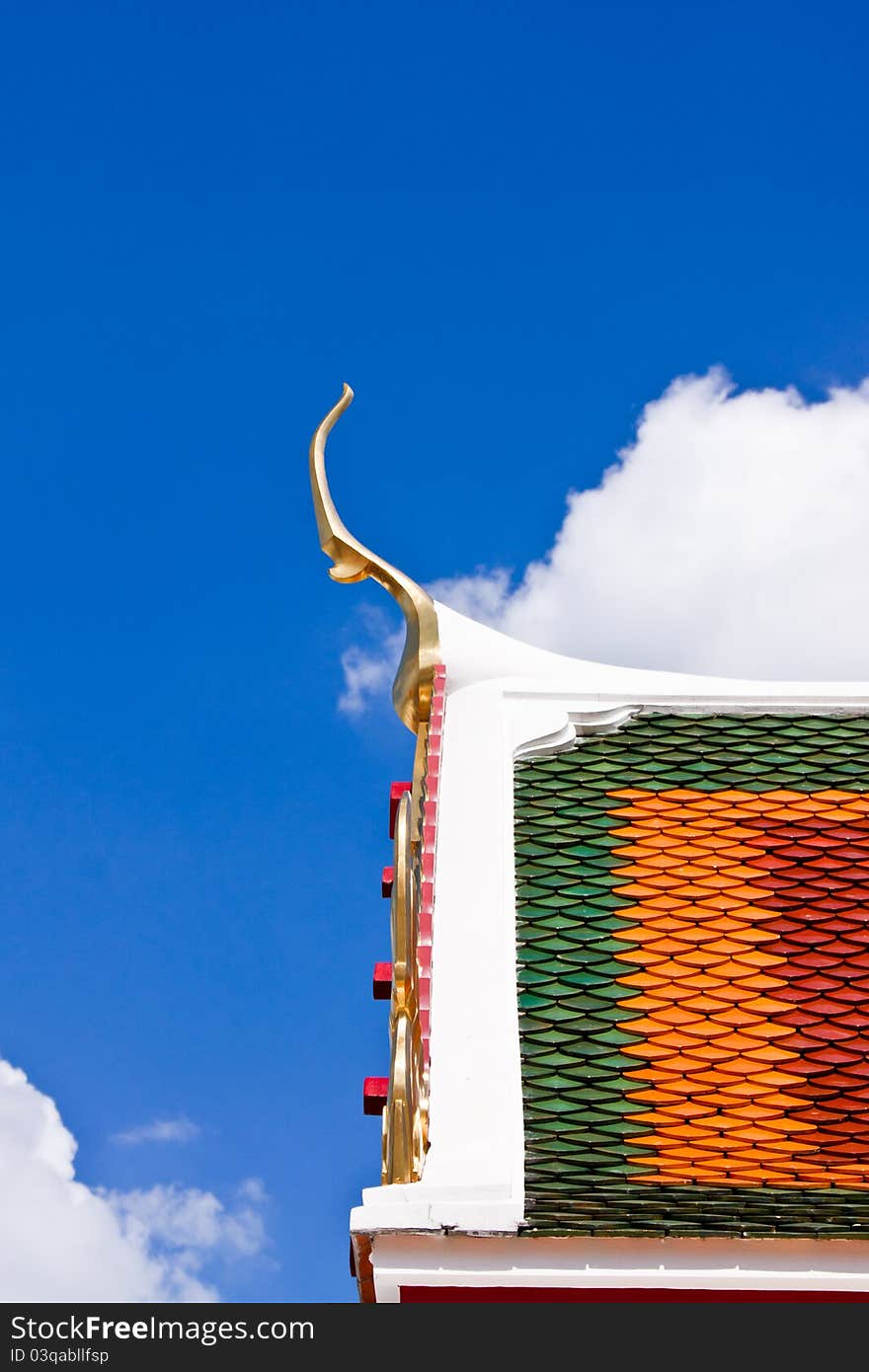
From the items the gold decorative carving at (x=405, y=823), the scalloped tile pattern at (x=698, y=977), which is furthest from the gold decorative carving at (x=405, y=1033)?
the scalloped tile pattern at (x=698, y=977)

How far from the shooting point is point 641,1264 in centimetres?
510

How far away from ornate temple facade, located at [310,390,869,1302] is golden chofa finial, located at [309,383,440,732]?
0.01 metres

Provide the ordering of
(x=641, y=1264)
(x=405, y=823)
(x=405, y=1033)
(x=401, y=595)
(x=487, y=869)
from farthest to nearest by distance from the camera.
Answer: (x=401, y=595) < (x=405, y=823) < (x=487, y=869) < (x=405, y=1033) < (x=641, y=1264)

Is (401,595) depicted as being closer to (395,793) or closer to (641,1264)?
(395,793)

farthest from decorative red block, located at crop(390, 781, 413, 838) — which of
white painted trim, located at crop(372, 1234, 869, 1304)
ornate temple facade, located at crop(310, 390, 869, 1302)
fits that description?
white painted trim, located at crop(372, 1234, 869, 1304)

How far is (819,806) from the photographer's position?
25.4 ft

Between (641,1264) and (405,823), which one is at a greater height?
(405,823)

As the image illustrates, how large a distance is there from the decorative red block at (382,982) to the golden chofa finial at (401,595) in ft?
3.81

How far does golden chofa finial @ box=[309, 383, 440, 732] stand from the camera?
8.37 meters

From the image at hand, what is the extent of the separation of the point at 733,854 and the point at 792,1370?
3077mm

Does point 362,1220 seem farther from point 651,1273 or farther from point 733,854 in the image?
point 733,854

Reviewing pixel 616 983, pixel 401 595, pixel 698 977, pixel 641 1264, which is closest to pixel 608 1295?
pixel 641 1264

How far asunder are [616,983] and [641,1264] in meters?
1.68

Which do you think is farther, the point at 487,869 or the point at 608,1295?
the point at 487,869
